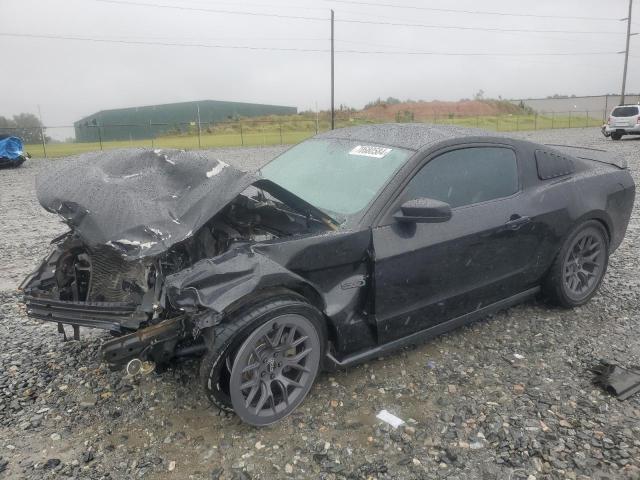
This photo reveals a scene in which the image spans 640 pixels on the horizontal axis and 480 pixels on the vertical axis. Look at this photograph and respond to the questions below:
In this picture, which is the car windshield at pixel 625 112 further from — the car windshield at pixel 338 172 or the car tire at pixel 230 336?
the car tire at pixel 230 336

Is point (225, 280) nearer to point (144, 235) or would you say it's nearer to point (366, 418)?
point (144, 235)

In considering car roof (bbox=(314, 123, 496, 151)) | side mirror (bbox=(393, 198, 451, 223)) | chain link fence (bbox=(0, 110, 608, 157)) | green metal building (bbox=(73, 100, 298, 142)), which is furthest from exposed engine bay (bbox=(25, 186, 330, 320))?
green metal building (bbox=(73, 100, 298, 142))

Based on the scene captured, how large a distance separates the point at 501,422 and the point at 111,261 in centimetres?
241

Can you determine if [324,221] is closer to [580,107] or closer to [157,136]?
[157,136]

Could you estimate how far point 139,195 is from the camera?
9.03 feet

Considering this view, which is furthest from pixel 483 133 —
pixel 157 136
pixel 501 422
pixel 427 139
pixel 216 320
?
pixel 157 136

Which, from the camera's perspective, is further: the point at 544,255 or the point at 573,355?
the point at 544,255

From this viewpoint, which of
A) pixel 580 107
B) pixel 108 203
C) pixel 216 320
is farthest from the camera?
pixel 580 107

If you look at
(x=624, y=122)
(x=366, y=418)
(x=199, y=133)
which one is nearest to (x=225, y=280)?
(x=366, y=418)

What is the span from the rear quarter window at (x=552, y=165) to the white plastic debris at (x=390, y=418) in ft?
7.12

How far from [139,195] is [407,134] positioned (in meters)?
1.84

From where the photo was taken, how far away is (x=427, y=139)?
3.32 m

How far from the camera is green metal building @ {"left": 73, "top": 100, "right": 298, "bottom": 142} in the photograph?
25859mm

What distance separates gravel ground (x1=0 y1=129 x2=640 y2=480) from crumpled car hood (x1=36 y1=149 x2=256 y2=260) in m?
0.38
